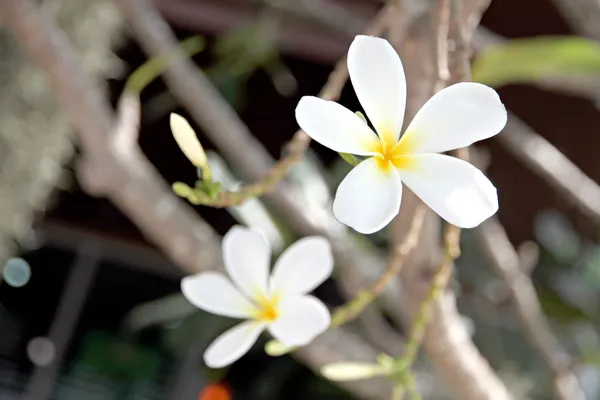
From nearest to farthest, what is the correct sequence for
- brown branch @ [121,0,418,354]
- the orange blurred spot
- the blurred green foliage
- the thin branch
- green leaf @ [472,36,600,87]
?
green leaf @ [472,36,600,87], brown branch @ [121,0,418,354], the thin branch, the orange blurred spot, the blurred green foliage

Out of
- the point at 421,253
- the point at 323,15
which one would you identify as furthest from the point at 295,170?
the point at 421,253


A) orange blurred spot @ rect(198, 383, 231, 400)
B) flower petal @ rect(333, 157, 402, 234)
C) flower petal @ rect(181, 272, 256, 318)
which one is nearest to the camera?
flower petal @ rect(333, 157, 402, 234)

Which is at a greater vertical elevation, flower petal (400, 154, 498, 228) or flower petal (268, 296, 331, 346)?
flower petal (268, 296, 331, 346)

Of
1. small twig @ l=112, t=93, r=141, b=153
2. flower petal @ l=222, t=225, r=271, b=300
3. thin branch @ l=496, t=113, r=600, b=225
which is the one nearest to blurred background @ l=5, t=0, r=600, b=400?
thin branch @ l=496, t=113, r=600, b=225

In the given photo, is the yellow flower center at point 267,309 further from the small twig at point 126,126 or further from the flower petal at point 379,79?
the small twig at point 126,126

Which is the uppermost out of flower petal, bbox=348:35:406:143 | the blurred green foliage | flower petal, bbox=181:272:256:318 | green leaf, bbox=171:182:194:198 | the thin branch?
the blurred green foliage

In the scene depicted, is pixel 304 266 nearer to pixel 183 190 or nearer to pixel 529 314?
pixel 183 190

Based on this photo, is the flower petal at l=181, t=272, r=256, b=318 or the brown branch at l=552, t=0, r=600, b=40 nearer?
the flower petal at l=181, t=272, r=256, b=318

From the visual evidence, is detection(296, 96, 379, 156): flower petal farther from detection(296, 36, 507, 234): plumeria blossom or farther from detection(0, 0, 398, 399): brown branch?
detection(0, 0, 398, 399): brown branch
